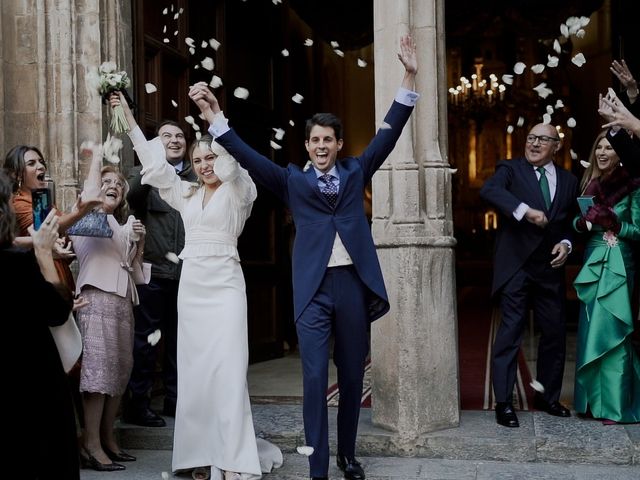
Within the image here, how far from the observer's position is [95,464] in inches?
221

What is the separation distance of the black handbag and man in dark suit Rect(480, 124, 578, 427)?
2.53m

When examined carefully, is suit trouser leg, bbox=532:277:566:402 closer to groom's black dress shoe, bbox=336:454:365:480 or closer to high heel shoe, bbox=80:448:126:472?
groom's black dress shoe, bbox=336:454:365:480

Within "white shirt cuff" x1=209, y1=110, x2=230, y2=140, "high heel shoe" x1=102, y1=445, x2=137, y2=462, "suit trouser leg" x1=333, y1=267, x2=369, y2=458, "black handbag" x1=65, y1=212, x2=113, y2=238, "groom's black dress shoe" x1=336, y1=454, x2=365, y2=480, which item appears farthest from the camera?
"high heel shoe" x1=102, y1=445, x2=137, y2=462

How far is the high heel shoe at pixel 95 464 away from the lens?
5.59 meters

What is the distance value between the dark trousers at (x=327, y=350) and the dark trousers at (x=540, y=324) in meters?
1.47

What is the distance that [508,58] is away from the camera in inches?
790

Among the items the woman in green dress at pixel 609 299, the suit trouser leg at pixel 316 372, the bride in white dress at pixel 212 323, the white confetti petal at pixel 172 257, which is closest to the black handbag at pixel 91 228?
the bride in white dress at pixel 212 323

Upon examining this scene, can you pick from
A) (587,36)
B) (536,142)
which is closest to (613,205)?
(536,142)

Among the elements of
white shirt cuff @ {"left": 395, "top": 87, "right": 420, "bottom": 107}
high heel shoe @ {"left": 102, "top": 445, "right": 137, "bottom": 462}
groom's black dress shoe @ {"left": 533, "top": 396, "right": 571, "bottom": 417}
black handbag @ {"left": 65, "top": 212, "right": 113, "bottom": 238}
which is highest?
white shirt cuff @ {"left": 395, "top": 87, "right": 420, "bottom": 107}

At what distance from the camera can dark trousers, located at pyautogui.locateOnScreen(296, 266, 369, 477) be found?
16.5 ft

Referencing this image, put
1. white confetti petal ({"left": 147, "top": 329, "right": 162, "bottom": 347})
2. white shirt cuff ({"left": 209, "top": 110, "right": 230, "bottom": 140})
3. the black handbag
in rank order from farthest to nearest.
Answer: white confetti petal ({"left": 147, "top": 329, "right": 162, "bottom": 347})
the black handbag
white shirt cuff ({"left": 209, "top": 110, "right": 230, "bottom": 140})

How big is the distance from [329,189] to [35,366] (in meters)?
2.10

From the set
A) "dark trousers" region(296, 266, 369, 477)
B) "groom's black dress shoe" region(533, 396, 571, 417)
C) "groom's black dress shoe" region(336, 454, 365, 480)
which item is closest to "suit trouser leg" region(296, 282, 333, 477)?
"dark trousers" region(296, 266, 369, 477)

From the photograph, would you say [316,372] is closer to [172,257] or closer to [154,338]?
[154,338]
